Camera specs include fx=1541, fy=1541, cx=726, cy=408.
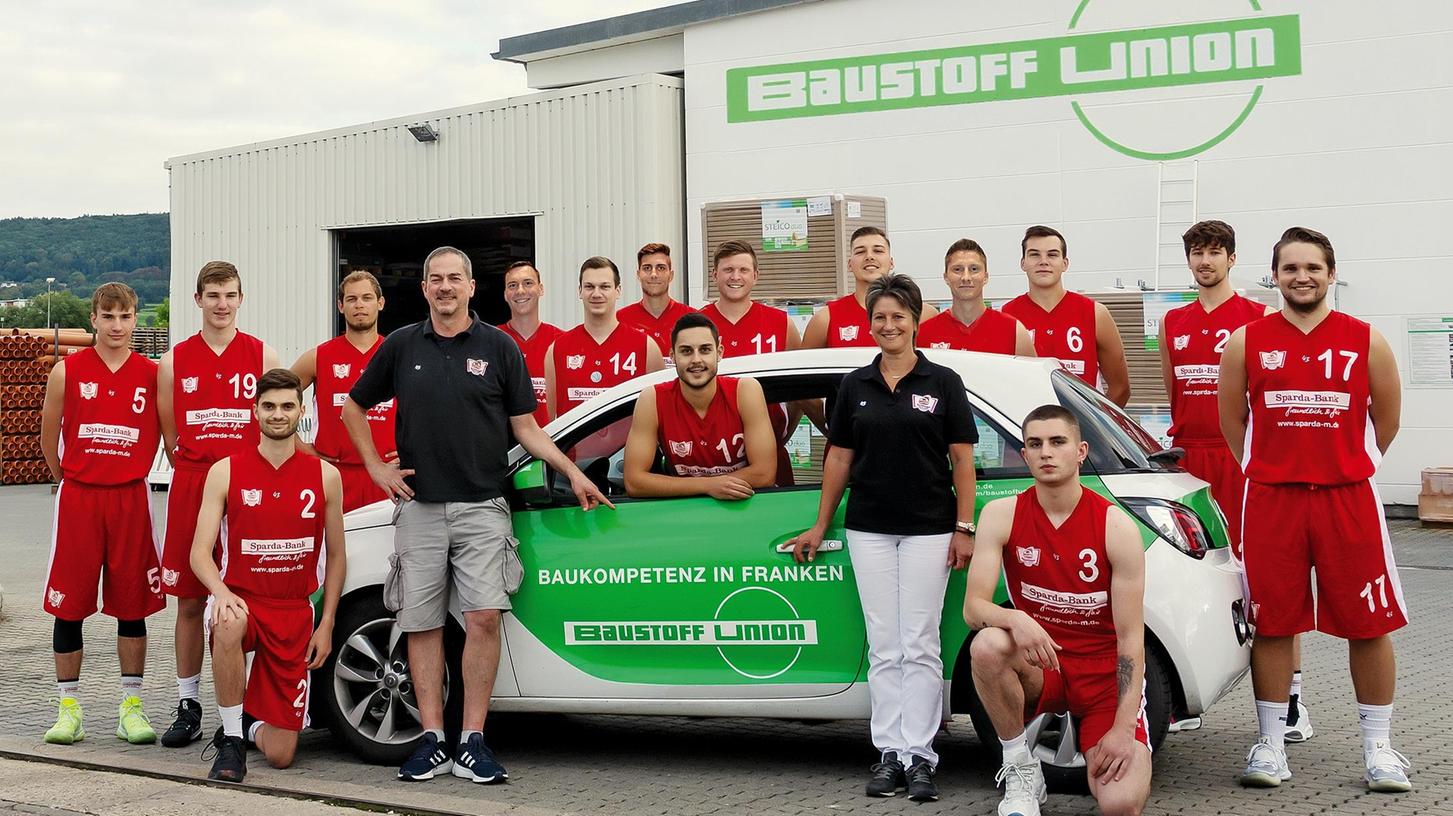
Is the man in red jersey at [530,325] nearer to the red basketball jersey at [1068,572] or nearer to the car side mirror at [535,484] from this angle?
the car side mirror at [535,484]

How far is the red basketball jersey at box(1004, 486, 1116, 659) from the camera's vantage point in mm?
5086

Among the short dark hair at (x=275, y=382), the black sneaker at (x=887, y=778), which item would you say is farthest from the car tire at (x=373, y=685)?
the black sneaker at (x=887, y=778)

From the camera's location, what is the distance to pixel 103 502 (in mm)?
6777

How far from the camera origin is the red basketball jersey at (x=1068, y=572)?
5086 mm

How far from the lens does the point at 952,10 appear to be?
637 inches

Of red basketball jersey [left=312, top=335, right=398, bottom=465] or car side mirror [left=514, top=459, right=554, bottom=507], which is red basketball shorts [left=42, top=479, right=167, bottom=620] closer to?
red basketball jersey [left=312, top=335, right=398, bottom=465]

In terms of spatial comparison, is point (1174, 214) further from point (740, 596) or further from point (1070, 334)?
point (740, 596)

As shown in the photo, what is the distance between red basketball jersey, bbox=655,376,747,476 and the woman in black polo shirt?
51 centimetres

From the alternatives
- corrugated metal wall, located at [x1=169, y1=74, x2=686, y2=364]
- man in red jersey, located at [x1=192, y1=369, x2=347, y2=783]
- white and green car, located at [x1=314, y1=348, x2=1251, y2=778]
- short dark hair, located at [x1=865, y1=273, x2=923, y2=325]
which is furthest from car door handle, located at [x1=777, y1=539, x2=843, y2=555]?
corrugated metal wall, located at [x1=169, y1=74, x2=686, y2=364]

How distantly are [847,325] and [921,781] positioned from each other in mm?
2930

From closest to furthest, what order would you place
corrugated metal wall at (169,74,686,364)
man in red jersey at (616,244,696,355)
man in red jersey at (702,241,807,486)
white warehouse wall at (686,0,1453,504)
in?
man in red jersey at (702,241,807,486)
man in red jersey at (616,244,696,355)
white warehouse wall at (686,0,1453,504)
corrugated metal wall at (169,74,686,364)

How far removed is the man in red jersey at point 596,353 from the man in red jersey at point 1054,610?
2925mm

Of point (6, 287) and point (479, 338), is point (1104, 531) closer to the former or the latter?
point (479, 338)

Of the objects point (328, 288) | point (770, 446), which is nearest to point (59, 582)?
point (770, 446)
